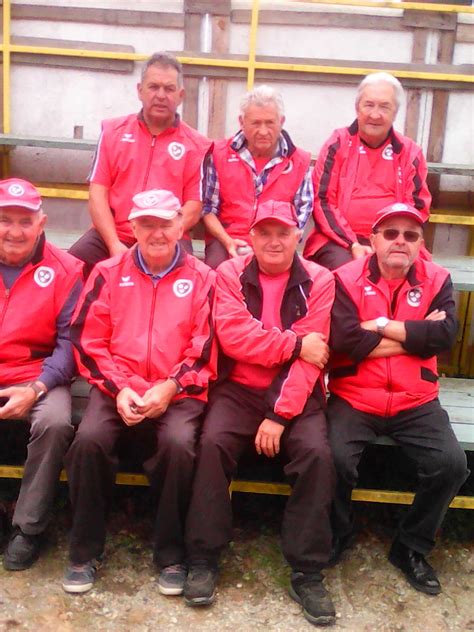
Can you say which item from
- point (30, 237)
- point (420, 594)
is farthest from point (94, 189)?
point (420, 594)

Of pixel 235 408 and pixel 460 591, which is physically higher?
pixel 235 408

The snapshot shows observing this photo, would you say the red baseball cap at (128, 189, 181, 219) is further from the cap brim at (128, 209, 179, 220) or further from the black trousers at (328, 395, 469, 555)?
the black trousers at (328, 395, 469, 555)

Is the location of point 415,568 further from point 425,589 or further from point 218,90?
point 218,90

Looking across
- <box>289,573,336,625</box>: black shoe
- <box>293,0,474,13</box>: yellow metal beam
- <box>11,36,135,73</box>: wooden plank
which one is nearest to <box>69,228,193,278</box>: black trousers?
<box>11,36,135,73</box>: wooden plank

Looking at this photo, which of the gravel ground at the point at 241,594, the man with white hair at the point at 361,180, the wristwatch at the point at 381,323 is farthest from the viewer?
the man with white hair at the point at 361,180

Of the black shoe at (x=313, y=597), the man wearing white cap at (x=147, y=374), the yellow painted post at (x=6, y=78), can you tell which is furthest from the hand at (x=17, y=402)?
the yellow painted post at (x=6, y=78)

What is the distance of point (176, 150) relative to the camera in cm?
423

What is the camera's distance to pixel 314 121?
215 inches

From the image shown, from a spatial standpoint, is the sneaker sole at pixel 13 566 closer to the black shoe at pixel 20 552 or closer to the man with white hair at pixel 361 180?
the black shoe at pixel 20 552

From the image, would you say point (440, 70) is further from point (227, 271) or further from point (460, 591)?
point (460, 591)

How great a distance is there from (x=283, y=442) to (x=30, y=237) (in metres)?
1.53

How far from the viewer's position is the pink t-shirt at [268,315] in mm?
3365

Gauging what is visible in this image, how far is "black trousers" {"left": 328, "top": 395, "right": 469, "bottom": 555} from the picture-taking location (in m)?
3.21

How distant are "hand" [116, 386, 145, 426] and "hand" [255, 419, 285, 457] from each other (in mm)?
533
